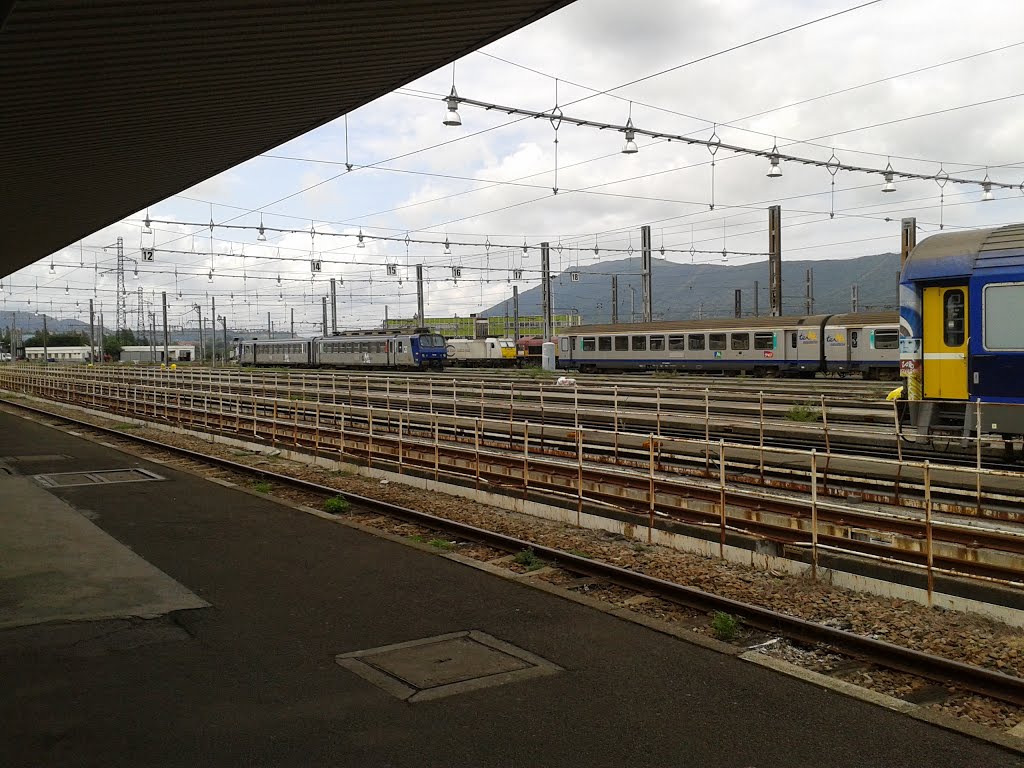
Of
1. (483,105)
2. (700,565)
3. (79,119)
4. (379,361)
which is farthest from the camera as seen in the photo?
(379,361)

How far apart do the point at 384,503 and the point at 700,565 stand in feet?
17.7

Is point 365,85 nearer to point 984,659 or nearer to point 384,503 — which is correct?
point 384,503

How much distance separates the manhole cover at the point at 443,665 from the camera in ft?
20.2

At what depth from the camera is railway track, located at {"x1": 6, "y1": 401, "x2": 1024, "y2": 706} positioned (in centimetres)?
613

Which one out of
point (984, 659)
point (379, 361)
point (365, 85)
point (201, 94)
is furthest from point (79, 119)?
point (379, 361)

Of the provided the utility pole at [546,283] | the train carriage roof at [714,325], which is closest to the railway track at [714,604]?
the train carriage roof at [714,325]

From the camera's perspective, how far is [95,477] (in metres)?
17.0

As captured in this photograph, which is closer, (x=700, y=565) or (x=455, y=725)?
(x=455, y=725)

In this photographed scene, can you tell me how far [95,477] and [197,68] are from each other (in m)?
10.6

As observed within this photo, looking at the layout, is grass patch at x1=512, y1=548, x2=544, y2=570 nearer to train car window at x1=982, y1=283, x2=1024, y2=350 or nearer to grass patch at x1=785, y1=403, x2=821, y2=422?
train car window at x1=982, y1=283, x2=1024, y2=350

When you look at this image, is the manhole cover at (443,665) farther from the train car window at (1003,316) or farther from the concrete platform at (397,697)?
the train car window at (1003,316)

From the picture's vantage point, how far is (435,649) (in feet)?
22.8

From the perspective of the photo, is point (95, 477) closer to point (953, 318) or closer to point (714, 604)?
point (714, 604)

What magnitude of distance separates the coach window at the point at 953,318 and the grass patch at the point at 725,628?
8981 mm
